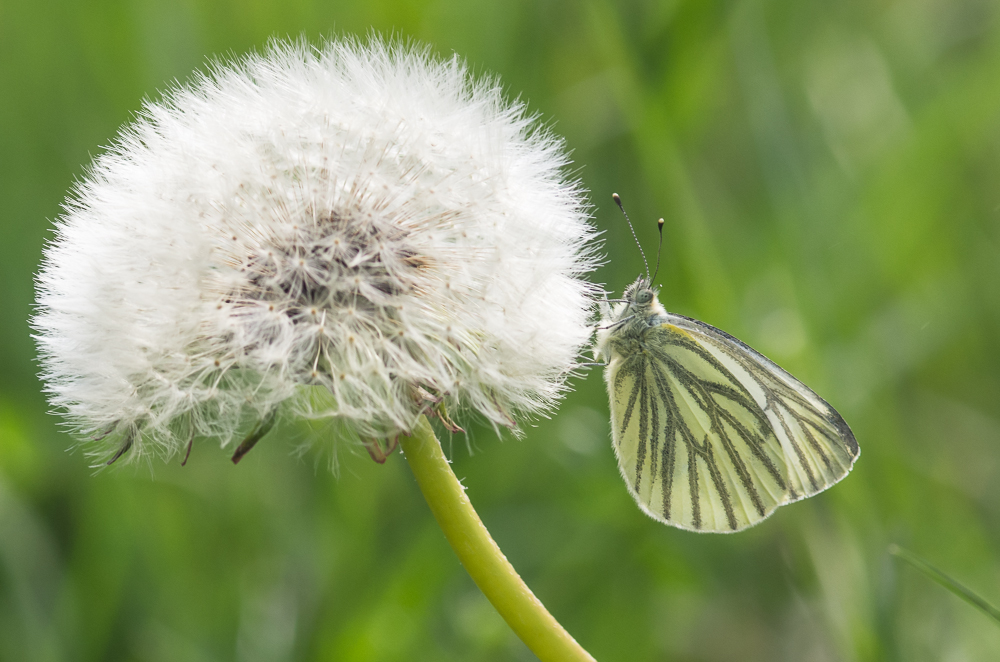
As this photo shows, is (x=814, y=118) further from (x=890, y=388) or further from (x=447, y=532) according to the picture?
(x=447, y=532)

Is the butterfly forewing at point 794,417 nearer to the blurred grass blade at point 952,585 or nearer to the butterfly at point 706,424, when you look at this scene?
the butterfly at point 706,424

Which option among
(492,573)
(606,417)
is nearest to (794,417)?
(606,417)

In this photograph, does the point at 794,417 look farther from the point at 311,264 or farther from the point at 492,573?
the point at 311,264

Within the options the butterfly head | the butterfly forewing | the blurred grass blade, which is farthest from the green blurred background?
the butterfly head

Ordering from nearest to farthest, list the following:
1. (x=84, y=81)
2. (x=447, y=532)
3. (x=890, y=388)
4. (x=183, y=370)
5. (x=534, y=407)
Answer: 1. (x=447, y=532)
2. (x=183, y=370)
3. (x=534, y=407)
4. (x=890, y=388)
5. (x=84, y=81)

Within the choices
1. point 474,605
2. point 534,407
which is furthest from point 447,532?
point 474,605

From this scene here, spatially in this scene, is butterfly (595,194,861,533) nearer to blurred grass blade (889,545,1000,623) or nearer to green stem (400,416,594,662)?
blurred grass blade (889,545,1000,623)

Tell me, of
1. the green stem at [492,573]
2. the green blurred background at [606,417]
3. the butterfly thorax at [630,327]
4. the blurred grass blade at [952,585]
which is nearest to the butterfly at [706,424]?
the butterfly thorax at [630,327]

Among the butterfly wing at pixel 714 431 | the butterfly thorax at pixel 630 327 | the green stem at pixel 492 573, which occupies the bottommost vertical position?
the green stem at pixel 492 573
